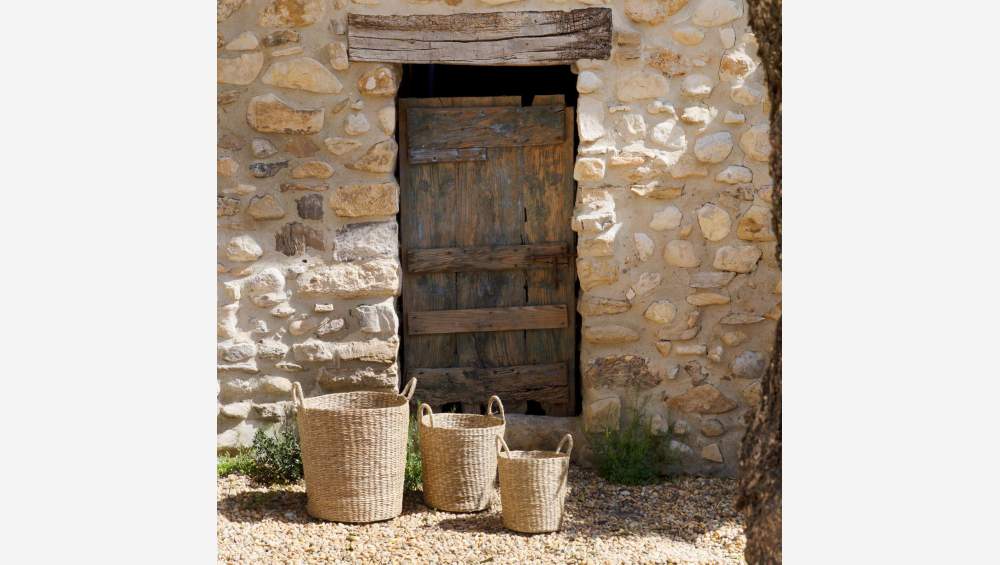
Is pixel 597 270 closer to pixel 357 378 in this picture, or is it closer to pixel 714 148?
pixel 714 148

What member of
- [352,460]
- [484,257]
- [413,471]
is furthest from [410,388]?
[484,257]

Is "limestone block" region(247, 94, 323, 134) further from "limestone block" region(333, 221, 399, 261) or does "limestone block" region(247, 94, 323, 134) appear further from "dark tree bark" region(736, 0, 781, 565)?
"dark tree bark" region(736, 0, 781, 565)

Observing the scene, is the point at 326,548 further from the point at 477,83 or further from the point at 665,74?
the point at 477,83

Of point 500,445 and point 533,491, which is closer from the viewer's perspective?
point 533,491

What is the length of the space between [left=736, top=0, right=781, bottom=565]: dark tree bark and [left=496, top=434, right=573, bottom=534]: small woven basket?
1.48 meters

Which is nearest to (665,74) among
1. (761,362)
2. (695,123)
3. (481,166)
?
(695,123)

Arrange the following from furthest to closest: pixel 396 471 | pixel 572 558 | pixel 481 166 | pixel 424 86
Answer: pixel 424 86 < pixel 481 166 < pixel 396 471 < pixel 572 558

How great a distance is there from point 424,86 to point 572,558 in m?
3.23

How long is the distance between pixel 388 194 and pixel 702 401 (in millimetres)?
1839

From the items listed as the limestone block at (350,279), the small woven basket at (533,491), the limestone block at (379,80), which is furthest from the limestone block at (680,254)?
the limestone block at (379,80)

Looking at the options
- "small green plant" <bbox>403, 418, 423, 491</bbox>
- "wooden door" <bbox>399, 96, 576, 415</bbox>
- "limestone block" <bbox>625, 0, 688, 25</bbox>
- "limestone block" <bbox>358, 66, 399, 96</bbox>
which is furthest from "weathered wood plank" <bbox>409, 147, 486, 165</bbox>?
"small green plant" <bbox>403, 418, 423, 491</bbox>

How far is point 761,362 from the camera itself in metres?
4.63

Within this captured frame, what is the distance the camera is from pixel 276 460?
443cm

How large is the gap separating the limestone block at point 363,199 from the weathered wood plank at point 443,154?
409 mm
